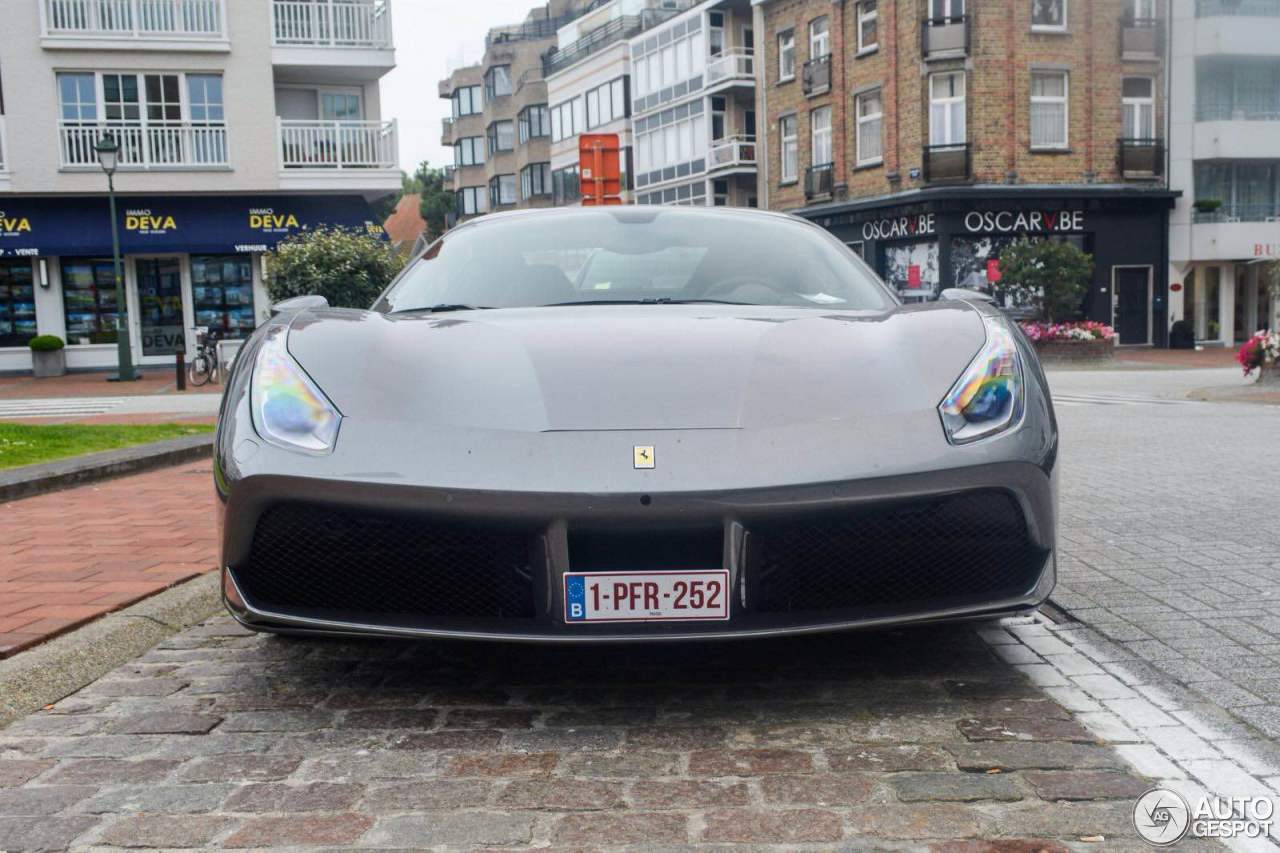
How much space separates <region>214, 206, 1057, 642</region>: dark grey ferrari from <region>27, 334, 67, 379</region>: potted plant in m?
26.2

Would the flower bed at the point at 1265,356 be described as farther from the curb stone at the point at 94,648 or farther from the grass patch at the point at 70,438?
the curb stone at the point at 94,648

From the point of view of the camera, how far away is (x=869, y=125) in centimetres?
3628

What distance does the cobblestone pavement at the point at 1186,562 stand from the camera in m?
3.25

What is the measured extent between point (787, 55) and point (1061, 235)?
11630 millimetres

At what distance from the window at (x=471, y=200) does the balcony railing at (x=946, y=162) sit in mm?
38878

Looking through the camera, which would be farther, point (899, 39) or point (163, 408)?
point (899, 39)

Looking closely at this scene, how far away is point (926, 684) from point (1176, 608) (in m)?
1.31

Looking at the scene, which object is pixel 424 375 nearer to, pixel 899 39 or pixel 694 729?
pixel 694 729

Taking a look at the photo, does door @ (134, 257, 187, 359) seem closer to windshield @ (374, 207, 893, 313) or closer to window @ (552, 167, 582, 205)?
windshield @ (374, 207, 893, 313)

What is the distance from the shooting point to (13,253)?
27.7m

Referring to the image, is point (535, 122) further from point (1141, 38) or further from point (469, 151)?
point (1141, 38)

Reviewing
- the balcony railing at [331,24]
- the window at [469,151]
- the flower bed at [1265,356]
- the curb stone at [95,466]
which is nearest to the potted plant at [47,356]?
the balcony railing at [331,24]

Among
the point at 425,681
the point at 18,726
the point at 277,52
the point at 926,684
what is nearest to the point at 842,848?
the point at 926,684

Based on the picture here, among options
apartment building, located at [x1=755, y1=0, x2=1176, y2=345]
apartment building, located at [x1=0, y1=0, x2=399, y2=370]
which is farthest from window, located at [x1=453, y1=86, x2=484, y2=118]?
apartment building, located at [x1=0, y1=0, x2=399, y2=370]
